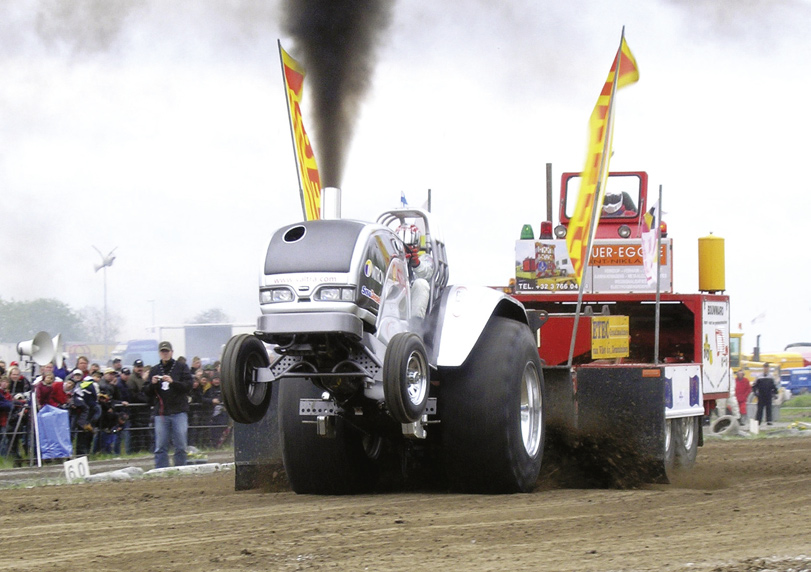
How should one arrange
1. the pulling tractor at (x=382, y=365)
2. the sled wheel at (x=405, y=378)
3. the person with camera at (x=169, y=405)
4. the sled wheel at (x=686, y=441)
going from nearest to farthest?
the sled wheel at (x=405, y=378) → the pulling tractor at (x=382, y=365) → the sled wheel at (x=686, y=441) → the person with camera at (x=169, y=405)

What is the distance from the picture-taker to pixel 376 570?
5.20 meters

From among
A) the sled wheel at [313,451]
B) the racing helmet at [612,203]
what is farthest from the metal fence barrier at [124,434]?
the sled wheel at [313,451]

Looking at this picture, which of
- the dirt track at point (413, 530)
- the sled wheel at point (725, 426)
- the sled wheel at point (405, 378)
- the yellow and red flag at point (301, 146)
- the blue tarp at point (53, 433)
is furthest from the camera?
the sled wheel at point (725, 426)

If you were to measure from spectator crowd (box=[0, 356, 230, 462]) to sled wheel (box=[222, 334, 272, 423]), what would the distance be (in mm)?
6352

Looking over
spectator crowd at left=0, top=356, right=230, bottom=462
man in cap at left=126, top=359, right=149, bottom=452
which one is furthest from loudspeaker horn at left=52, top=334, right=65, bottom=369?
man in cap at left=126, top=359, right=149, bottom=452

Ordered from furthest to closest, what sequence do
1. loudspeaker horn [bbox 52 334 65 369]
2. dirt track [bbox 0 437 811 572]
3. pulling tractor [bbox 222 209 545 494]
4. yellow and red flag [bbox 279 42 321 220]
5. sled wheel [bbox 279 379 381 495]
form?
1. loudspeaker horn [bbox 52 334 65 369]
2. yellow and red flag [bbox 279 42 321 220]
3. sled wheel [bbox 279 379 381 495]
4. pulling tractor [bbox 222 209 545 494]
5. dirt track [bbox 0 437 811 572]

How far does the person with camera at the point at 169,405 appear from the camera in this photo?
12.8 metres

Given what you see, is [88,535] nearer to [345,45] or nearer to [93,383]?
[345,45]

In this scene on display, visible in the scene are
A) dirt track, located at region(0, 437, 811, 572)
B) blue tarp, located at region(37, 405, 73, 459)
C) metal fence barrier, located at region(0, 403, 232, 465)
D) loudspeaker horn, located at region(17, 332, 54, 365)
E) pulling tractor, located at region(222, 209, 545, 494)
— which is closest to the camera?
dirt track, located at region(0, 437, 811, 572)

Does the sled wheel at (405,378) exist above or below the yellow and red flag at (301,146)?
below

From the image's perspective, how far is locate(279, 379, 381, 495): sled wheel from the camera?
8266mm

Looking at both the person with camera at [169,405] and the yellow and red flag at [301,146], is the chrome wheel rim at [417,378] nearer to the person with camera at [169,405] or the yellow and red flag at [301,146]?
the yellow and red flag at [301,146]

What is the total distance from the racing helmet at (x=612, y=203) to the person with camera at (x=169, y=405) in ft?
17.9

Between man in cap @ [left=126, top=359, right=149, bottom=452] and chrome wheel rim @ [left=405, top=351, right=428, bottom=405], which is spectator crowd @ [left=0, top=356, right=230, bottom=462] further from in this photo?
chrome wheel rim @ [left=405, top=351, right=428, bottom=405]
